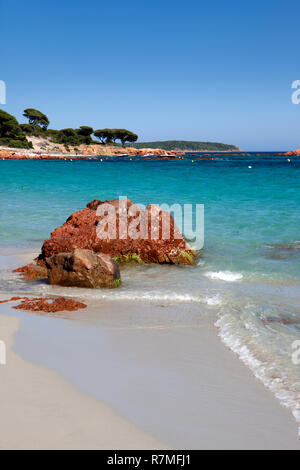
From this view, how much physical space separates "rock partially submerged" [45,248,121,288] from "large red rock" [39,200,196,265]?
1.45 m

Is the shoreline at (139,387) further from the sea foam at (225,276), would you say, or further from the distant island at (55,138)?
the distant island at (55,138)

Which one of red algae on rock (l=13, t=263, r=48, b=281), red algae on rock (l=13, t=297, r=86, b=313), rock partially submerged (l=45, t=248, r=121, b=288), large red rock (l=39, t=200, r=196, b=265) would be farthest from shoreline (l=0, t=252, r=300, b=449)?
large red rock (l=39, t=200, r=196, b=265)

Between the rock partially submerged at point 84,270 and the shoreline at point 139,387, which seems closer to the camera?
the shoreline at point 139,387

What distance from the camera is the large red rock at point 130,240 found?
8.76 meters

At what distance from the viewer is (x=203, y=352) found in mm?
4410

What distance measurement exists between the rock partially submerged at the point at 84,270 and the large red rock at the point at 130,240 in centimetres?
145

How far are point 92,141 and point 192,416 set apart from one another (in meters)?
139

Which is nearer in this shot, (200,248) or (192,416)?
(192,416)

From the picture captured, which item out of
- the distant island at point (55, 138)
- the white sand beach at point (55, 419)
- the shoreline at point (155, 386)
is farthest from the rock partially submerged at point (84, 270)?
the distant island at point (55, 138)

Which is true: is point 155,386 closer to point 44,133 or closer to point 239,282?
point 239,282

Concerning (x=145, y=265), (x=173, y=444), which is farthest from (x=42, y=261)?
(x=173, y=444)

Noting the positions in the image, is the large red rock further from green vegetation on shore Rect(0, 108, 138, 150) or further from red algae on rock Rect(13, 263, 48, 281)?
green vegetation on shore Rect(0, 108, 138, 150)

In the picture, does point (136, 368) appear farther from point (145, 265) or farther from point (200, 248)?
point (200, 248)

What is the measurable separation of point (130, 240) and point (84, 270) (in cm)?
236
